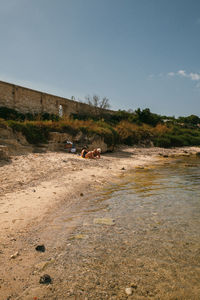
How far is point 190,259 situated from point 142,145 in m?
20.0

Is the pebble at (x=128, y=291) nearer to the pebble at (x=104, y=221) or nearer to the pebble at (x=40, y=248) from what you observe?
the pebble at (x=40, y=248)

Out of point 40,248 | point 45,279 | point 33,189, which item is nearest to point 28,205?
point 33,189

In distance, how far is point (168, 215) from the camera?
3.62 metres

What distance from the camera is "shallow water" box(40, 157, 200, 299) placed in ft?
5.85

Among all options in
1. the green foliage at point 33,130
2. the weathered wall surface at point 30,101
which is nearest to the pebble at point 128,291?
the green foliage at point 33,130

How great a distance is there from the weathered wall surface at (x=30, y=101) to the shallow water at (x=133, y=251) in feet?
56.9

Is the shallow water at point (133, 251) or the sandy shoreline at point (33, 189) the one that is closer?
the shallow water at point (133, 251)

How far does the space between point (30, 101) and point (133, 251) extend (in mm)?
20703

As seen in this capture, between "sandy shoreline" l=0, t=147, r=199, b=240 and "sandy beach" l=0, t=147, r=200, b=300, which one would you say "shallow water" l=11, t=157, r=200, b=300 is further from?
"sandy shoreline" l=0, t=147, r=199, b=240

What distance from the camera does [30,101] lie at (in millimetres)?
20234

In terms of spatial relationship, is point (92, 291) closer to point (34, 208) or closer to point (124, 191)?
point (34, 208)

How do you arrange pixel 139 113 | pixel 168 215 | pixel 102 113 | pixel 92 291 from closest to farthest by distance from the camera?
1. pixel 92 291
2. pixel 168 215
3. pixel 102 113
4. pixel 139 113

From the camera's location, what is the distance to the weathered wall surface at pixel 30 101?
17897 mm

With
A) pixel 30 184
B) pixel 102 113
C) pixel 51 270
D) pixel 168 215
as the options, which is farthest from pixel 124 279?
pixel 102 113
